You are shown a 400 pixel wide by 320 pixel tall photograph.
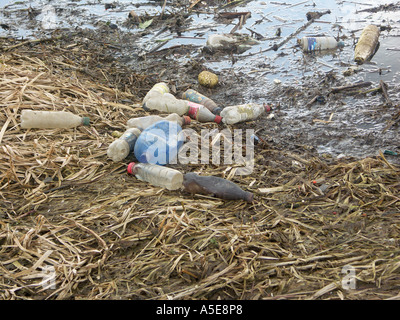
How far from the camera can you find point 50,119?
4.57m

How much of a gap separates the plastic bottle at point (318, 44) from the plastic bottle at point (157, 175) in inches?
165

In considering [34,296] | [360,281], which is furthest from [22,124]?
[360,281]

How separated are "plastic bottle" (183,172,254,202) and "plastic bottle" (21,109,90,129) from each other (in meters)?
1.63

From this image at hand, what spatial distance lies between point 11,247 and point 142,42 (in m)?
5.47

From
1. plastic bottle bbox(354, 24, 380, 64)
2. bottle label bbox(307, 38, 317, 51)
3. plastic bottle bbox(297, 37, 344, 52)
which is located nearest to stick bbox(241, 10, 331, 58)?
plastic bottle bbox(297, 37, 344, 52)

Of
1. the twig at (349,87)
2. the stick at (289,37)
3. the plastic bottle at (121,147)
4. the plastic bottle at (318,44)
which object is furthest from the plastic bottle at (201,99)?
the plastic bottle at (318,44)

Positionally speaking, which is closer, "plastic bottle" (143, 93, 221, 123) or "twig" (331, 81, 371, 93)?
"plastic bottle" (143, 93, 221, 123)

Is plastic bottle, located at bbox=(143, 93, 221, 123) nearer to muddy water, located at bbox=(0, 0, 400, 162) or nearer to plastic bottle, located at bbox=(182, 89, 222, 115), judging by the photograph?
plastic bottle, located at bbox=(182, 89, 222, 115)

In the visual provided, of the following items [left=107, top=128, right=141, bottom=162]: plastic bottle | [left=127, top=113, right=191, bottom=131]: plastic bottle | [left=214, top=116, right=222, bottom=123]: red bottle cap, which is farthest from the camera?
[left=214, top=116, right=222, bottom=123]: red bottle cap

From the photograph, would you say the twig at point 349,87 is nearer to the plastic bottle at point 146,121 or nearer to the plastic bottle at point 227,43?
the plastic bottle at point 227,43

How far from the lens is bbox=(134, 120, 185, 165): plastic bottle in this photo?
401 centimetres

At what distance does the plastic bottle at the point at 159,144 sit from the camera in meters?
4.01

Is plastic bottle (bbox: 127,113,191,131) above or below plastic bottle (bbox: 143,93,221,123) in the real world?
above

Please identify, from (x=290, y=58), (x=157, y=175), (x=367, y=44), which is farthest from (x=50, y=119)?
(x=367, y=44)
